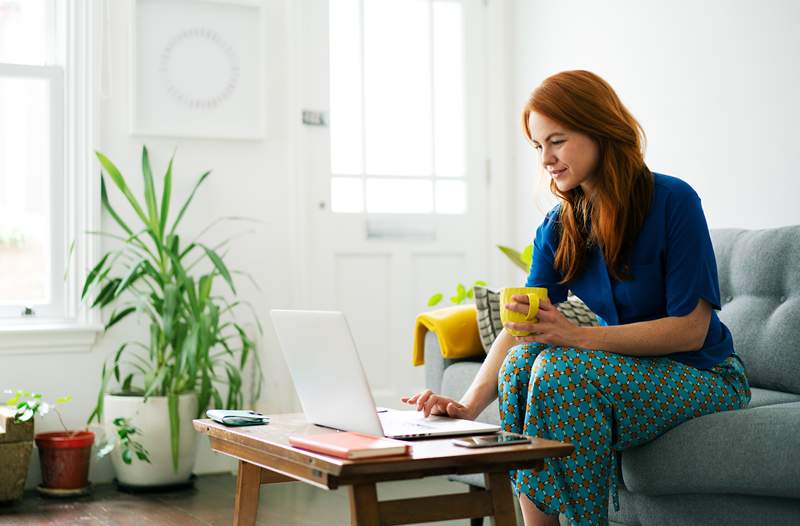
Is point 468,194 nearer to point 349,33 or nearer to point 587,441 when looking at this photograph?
point 349,33

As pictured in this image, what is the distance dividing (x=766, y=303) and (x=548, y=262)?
81 centimetres

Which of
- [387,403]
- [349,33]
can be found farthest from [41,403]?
[349,33]

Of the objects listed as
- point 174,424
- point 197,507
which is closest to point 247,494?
point 197,507

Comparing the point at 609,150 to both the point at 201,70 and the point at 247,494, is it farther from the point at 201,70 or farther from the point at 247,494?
the point at 201,70

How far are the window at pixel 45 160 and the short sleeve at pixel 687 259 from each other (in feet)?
8.08

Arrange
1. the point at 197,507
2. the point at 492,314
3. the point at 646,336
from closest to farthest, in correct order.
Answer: the point at 646,336 < the point at 492,314 < the point at 197,507

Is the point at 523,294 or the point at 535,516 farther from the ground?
the point at 523,294

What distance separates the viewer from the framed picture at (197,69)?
155 inches

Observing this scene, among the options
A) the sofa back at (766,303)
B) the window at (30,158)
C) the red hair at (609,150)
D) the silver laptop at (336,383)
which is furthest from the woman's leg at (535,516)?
the window at (30,158)

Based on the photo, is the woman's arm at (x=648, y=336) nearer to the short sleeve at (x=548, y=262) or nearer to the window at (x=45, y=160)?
the short sleeve at (x=548, y=262)

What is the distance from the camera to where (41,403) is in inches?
136

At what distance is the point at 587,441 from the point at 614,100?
0.70 meters

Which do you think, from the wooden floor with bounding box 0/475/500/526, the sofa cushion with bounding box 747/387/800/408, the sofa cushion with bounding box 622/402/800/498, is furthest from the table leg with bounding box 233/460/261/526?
the sofa cushion with bounding box 747/387/800/408

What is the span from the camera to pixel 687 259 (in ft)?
6.53
